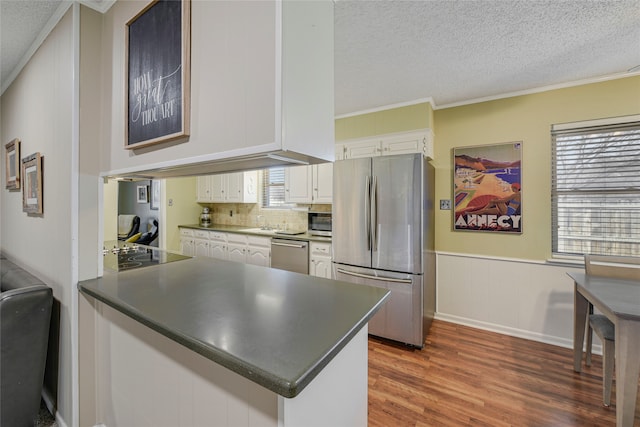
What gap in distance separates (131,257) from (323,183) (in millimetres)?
2210

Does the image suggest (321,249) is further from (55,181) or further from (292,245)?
(55,181)

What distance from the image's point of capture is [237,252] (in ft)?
13.4

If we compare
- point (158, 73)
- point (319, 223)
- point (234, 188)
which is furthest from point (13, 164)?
point (319, 223)

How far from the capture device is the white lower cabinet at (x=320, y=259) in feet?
10.5

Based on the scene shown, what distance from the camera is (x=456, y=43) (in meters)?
2.02

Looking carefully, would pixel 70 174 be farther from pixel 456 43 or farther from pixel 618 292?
pixel 618 292

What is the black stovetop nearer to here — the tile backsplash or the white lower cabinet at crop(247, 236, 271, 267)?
the white lower cabinet at crop(247, 236, 271, 267)

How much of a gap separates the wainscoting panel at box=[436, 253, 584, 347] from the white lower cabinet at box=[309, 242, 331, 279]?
133 centimetres

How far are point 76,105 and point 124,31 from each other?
1.52 feet

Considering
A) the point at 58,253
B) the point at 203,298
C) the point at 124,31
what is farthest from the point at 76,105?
the point at 203,298

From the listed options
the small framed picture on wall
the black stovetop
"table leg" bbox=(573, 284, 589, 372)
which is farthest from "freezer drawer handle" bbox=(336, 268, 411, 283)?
the small framed picture on wall

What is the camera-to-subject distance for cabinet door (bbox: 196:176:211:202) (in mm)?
4980

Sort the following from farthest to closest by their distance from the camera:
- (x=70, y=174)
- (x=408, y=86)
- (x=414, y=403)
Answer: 1. (x=408, y=86)
2. (x=414, y=403)
3. (x=70, y=174)

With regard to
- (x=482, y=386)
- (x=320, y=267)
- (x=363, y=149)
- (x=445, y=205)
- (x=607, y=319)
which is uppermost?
(x=363, y=149)
